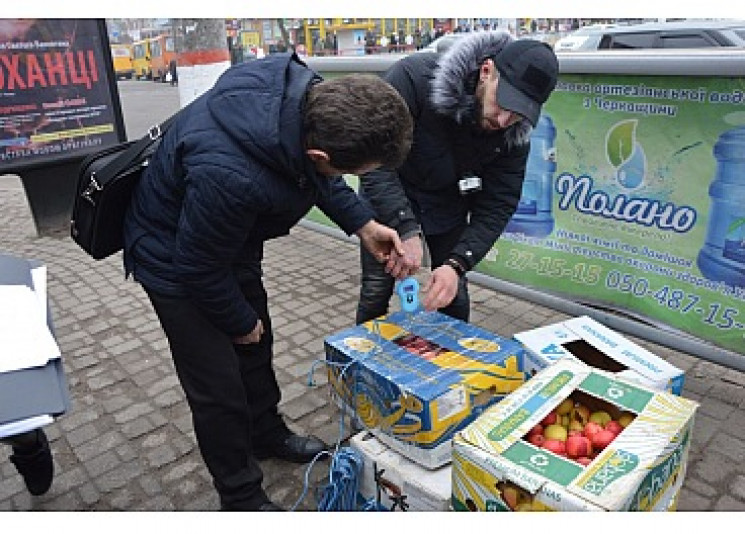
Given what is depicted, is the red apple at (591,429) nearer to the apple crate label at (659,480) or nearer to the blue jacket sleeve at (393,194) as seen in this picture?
the apple crate label at (659,480)

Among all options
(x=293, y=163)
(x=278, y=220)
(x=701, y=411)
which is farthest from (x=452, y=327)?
(x=701, y=411)

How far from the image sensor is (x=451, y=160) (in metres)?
2.49

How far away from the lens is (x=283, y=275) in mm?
4863

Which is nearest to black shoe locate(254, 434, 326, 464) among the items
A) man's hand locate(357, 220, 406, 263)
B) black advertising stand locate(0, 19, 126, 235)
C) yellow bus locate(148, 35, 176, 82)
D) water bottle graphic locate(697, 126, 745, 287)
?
man's hand locate(357, 220, 406, 263)

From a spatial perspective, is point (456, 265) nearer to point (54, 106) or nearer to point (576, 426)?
point (576, 426)

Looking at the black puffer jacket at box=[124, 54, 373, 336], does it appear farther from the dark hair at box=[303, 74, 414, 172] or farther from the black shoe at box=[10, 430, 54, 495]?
the black shoe at box=[10, 430, 54, 495]

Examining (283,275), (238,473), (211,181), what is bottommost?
(283,275)

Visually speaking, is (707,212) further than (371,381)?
Yes

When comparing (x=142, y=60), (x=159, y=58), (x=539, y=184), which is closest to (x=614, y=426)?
(x=539, y=184)

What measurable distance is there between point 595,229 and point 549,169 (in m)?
0.45

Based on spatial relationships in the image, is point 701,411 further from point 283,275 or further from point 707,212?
point 283,275

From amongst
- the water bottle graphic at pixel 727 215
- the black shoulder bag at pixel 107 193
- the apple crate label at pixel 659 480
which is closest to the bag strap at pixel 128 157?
the black shoulder bag at pixel 107 193

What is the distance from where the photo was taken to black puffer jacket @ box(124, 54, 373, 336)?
5.35 ft

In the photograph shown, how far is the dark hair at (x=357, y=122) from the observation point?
1.57 meters
